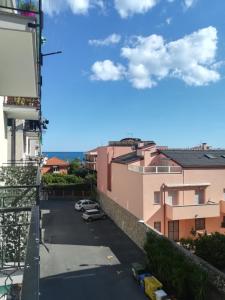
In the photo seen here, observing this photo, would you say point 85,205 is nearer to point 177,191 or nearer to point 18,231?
point 177,191

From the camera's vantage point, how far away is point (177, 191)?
23109 millimetres

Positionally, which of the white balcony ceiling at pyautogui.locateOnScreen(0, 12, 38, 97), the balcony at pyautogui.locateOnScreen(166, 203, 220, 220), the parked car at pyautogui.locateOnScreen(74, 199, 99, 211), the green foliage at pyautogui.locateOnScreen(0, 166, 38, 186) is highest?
the white balcony ceiling at pyautogui.locateOnScreen(0, 12, 38, 97)

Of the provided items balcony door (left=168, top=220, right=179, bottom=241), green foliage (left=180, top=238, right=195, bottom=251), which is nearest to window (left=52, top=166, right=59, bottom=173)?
balcony door (left=168, top=220, right=179, bottom=241)

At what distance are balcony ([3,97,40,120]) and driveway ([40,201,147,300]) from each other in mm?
6324

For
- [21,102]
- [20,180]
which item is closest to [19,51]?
[20,180]

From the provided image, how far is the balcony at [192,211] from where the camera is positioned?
2196 centimetres

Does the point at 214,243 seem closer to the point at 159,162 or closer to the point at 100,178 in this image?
the point at 159,162

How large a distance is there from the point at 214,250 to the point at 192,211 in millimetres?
6302

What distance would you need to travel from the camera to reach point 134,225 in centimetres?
2319

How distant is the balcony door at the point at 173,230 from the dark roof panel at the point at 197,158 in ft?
14.4

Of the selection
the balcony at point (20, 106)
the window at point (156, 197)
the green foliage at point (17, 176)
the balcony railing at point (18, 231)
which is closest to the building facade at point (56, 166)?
the window at point (156, 197)

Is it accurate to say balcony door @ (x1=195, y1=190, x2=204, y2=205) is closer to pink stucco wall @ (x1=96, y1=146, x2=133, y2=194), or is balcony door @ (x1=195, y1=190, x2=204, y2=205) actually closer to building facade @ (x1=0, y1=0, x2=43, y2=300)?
pink stucco wall @ (x1=96, y1=146, x2=133, y2=194)

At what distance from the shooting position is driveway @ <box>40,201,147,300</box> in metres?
15.5

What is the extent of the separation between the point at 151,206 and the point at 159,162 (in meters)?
5.21
